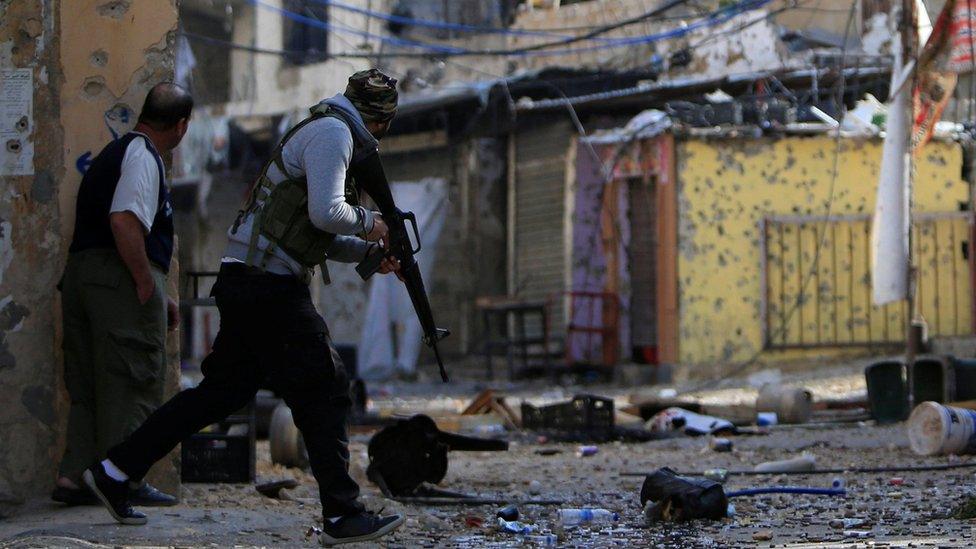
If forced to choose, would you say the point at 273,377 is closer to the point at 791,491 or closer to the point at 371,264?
the point at 371,264

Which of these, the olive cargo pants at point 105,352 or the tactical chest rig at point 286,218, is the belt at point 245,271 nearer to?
the tactical chest rig at point 286,218

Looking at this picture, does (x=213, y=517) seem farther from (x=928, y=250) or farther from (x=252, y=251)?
(x=928, y=250)

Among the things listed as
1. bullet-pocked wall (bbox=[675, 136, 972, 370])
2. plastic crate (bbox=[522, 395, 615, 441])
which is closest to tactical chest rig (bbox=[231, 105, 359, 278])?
plastic crate (bbox=[522, 395, 615, 441])

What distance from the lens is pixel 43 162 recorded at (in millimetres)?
5430

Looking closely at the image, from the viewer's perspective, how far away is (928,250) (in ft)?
53.9

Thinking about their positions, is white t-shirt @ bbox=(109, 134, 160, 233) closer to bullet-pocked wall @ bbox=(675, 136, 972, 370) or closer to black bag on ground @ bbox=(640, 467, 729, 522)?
black bag on ground @ bbox=(640, 467, 729, 522)

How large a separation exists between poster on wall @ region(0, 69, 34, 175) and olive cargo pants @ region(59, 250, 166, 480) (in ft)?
1.51

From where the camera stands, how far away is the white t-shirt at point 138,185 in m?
4.98

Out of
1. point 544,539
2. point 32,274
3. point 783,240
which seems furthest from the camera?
point 783,240

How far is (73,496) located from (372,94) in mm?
1799

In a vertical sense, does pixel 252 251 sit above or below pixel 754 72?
below

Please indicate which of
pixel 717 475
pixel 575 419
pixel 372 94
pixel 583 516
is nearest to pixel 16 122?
pixel 372 94

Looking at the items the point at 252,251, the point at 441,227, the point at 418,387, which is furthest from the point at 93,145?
the point at 441,227

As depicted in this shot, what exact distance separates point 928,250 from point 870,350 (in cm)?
127
